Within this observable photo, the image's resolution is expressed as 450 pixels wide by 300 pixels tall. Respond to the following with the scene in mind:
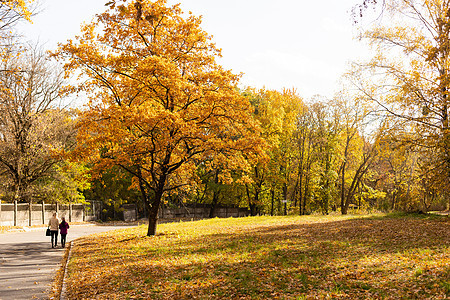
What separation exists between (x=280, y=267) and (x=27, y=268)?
333 inches

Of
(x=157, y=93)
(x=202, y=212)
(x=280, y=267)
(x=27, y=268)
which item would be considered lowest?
(x=202, y=212)

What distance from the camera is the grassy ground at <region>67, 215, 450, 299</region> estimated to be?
8.01m

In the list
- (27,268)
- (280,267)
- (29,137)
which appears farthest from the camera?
(29,137)

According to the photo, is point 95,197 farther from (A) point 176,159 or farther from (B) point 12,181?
(A) point 176,159

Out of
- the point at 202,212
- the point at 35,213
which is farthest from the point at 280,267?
the point at 202,212

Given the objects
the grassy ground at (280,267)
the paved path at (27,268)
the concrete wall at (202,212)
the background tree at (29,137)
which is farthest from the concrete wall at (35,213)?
the grassy ground at (280,267)

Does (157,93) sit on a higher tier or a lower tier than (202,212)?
higher

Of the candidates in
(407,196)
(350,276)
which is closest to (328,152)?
(407,196)

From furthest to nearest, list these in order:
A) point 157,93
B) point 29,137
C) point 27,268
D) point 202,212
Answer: point 202,212
point 29,137
point 157,93
point 27,268

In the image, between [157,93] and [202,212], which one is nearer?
[157,93]

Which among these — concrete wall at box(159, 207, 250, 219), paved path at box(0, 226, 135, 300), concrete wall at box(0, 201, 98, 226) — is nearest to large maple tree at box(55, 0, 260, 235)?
paved path at box(0, 226, 135, 300)

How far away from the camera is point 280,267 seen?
10.3 meters

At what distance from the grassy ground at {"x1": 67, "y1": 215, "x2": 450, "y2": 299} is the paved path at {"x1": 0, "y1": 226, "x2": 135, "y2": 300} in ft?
2.35

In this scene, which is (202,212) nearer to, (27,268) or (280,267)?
(27,268)
